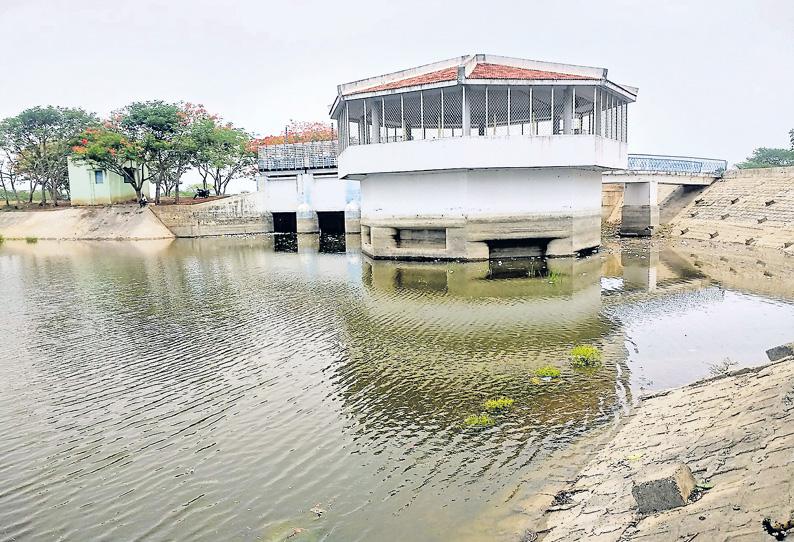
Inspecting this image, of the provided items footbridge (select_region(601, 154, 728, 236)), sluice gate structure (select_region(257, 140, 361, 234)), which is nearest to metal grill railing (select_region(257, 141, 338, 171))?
sluice gate structure (select_region(257, 140, 361, 234))

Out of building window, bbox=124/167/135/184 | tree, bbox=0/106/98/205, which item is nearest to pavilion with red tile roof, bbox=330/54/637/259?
building window, bbox=124/167/135/184

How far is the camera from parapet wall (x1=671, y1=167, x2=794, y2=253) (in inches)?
1203

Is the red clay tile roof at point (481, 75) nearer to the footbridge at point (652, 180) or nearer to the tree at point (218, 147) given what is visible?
the footbridge at point (652, 180)

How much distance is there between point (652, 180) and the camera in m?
38.0

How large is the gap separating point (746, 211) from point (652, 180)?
19.4ft

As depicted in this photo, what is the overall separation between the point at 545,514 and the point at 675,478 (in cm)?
160

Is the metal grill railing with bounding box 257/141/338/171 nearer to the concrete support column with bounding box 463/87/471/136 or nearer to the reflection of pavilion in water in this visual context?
the concrete support column with bounding box 463/87/471/136

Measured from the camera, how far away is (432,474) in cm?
687

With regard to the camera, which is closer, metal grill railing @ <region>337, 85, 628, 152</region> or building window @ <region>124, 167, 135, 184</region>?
metal grill railing @ <region>337, 85, 628, 152</region>

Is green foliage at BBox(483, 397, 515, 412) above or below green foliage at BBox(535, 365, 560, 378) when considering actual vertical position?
below

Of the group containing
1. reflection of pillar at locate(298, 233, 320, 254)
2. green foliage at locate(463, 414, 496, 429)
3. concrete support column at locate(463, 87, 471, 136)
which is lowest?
green foliage at locate(463, 414, 496, 429)

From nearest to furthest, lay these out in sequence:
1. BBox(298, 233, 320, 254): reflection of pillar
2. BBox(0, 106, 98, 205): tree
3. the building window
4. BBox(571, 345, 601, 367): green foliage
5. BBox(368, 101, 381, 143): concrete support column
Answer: BBox(571, 345, 601, 367): green foliage, BBox(368, 101, 381, 143): concrete support column, BBox(298, 233, 320, 254): reflection of pillar, the building window, BBox(0, 106, 98, 205): tree

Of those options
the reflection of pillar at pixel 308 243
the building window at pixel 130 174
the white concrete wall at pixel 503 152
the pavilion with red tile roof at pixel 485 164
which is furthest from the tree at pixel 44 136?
the white concrete wall at pixel 503 152

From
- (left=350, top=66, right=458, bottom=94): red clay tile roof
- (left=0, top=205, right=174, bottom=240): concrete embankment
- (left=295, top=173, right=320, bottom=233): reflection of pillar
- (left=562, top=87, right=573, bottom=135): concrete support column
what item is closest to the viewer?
(left=350, top=66, right=458, bottom=94): red clay tile roof
